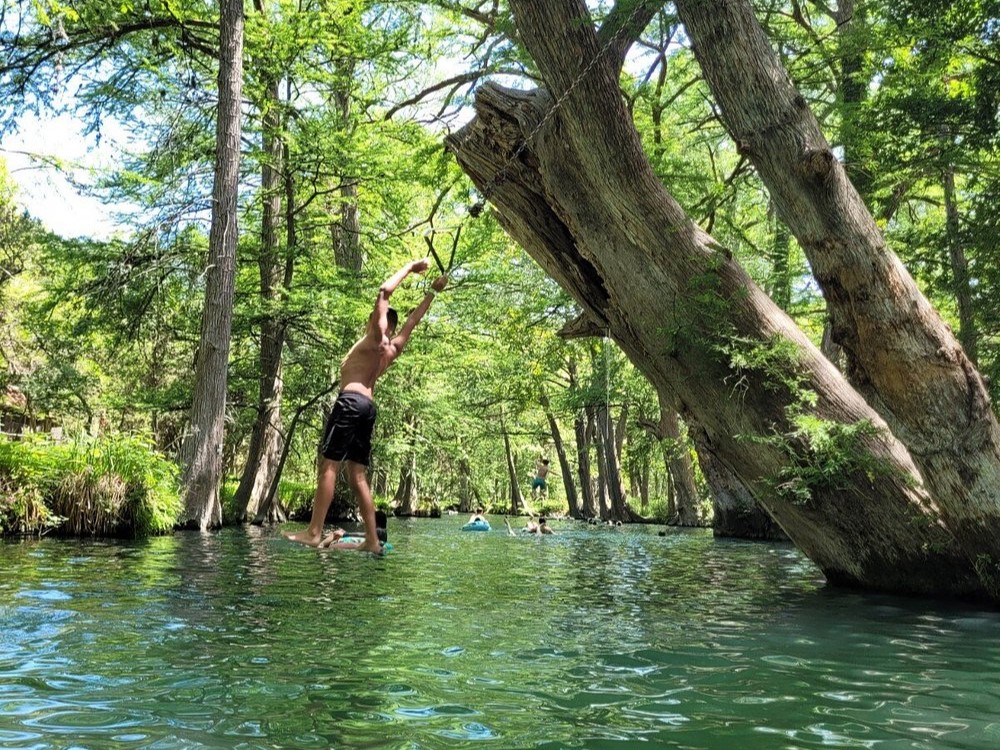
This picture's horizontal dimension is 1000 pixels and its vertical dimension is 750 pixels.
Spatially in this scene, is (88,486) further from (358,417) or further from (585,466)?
(585,466)

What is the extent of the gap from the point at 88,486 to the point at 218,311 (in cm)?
433

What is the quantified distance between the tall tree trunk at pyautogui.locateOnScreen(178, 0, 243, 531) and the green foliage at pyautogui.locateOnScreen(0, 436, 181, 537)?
4.80ft

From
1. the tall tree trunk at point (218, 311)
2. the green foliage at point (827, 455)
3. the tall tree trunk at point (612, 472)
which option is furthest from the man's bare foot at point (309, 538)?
the tall tree trunk at point (612, 472)

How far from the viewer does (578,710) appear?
320cm

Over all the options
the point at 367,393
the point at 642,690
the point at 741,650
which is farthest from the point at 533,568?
the point at 642,690

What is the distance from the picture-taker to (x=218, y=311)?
15398 millimetres

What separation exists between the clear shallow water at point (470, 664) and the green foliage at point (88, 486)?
13.9 feet

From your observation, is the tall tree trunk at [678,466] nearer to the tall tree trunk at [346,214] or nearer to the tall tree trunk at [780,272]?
the tall tree trunk at [780,272]

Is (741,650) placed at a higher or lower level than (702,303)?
lower

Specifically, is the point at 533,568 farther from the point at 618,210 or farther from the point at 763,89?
the point at 763,89

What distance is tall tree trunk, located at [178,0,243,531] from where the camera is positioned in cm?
1472

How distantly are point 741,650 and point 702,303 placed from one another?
3.15 metres

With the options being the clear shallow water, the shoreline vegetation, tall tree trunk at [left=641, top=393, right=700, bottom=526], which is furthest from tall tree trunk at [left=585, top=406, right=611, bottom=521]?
the clear shallow water

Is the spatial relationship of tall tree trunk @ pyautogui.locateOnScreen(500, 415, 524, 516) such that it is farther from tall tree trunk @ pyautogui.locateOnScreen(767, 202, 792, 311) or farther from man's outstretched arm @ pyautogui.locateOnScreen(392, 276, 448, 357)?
man's outstretched arm @ pyautogui.locateOnScreen(392, 276, 448, 357)
